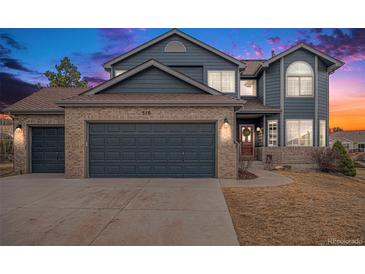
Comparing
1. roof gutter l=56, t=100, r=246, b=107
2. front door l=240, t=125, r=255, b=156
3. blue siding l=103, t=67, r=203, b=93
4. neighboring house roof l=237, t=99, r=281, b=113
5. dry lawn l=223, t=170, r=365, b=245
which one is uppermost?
blue siding l=103, t=67, r=203, b=93

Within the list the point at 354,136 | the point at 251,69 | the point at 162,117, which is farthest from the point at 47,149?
the point at 354,136

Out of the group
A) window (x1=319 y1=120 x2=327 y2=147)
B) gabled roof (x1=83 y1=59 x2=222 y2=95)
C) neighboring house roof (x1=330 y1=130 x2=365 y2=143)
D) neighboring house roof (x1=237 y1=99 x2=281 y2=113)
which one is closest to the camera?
gabled roof (x1=83 y1=59 x2=222 y2=95)

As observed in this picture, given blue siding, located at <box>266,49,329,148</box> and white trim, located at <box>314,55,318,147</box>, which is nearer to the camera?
white trim, located at <box>314,55,318,147</box>

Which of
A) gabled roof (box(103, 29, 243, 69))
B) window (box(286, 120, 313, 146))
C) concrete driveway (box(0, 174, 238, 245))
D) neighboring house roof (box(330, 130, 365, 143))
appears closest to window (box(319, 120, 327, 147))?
window (box(286, 120, 313, 146))

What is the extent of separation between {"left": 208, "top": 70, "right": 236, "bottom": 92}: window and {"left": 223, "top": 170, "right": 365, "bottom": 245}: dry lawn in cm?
911

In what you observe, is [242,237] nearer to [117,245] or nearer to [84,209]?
[117,245]

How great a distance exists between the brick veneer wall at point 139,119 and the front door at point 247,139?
8.32 metres

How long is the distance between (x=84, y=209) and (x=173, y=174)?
15.4 ft

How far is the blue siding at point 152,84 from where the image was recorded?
1079 centimetres

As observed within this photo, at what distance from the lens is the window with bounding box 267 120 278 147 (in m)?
15.5

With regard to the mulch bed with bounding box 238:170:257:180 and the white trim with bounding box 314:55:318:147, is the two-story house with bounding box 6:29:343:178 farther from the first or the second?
the mulch bed with bounding box 238:170:257:180

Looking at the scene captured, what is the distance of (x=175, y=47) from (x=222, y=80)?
Answer: 4.20 metres

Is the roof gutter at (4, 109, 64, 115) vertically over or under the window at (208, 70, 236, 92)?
A: under

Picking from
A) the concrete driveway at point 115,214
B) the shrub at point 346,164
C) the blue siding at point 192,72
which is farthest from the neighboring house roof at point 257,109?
the concrete driveway at point 115,214
